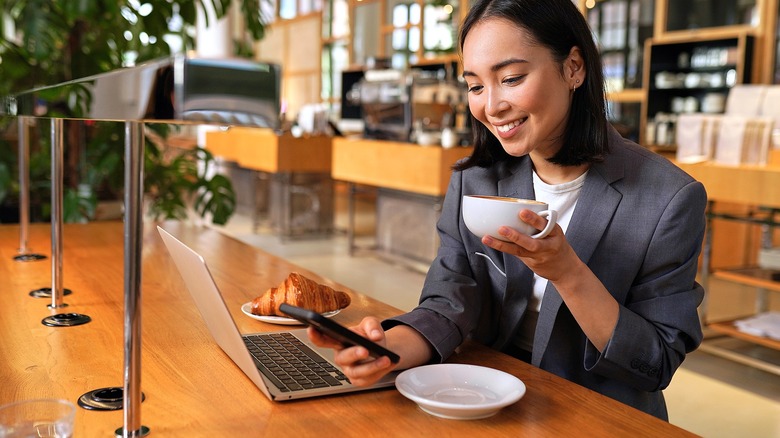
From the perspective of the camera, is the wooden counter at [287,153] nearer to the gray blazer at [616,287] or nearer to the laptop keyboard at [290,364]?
the gray blazer at [616,287]

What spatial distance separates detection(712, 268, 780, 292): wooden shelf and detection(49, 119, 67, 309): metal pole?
10.3 feet

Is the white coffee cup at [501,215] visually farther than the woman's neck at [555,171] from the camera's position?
No

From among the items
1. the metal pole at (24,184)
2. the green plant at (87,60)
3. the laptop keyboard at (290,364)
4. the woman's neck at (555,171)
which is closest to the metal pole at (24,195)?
the metal pole at (24,184)

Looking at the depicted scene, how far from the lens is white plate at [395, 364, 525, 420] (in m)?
0.87

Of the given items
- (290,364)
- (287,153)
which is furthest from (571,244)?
(287,153)

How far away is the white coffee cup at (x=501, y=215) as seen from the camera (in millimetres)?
902

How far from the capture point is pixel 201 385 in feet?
3.21

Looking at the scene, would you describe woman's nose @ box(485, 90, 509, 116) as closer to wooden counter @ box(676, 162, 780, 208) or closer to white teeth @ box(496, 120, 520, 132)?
white teeth @ box(496, 120, 520, 132)

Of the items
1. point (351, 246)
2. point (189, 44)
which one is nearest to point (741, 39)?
point (351, 246)

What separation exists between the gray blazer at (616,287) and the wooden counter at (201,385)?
0.11 meters

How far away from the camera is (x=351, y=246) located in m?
6.40

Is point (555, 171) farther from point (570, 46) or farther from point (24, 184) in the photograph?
point (24, 184)

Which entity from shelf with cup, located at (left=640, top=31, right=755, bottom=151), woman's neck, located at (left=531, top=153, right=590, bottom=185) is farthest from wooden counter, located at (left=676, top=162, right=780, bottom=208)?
shelf with cup, located at (left=640, top=31, right=755, bottom=151)

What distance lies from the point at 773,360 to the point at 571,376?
9.12 ft
